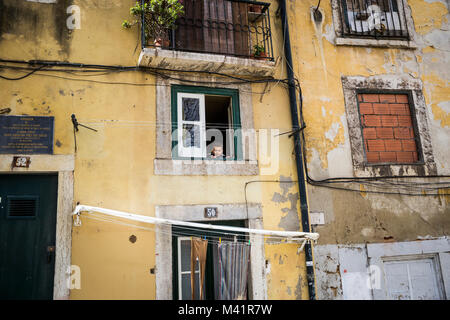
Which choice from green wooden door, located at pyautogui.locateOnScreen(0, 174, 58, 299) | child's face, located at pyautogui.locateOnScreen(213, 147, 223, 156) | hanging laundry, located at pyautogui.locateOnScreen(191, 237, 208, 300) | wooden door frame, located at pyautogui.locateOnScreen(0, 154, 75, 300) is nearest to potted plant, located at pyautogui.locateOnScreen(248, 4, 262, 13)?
child's face, located at pyautogui.locateOnScreen(213, 147, 223, 156)

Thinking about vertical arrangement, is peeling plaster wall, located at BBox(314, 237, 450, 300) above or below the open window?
below

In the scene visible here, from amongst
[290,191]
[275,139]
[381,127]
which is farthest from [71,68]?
[381,127]

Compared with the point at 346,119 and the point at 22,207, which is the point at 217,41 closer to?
the point at 346,119

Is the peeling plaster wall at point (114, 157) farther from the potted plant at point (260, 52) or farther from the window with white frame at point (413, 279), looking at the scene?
the window with white frame at point (413, 279)

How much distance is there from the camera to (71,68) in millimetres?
5539

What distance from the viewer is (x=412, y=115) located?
687 centimetres

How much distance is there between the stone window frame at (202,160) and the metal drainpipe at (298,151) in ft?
2.47

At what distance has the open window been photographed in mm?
5840

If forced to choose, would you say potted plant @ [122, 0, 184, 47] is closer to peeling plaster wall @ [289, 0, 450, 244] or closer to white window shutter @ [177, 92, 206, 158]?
white window shutter @ [177, 92, 206, 158]

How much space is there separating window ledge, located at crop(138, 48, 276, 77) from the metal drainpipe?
17.3 inches

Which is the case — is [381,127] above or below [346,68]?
below

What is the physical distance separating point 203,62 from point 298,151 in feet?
7.28

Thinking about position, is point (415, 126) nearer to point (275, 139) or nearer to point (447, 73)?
point (447, 73)
